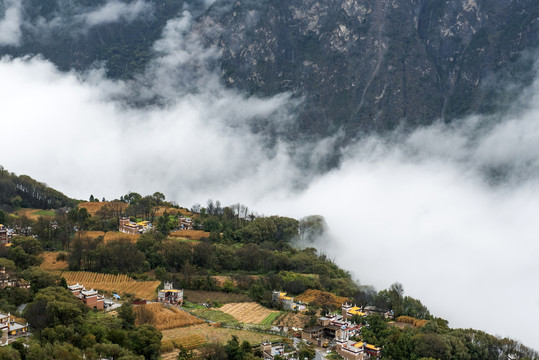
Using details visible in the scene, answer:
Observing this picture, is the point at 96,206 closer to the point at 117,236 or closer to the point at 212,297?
the point at 117,236

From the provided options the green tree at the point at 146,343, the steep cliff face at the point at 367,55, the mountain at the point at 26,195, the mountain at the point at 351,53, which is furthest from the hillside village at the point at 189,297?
the mountain at the point at 351,53

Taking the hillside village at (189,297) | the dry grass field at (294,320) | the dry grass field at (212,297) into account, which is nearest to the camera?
the hillside village at (189,297)

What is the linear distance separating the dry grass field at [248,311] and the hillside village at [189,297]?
11 centimetres

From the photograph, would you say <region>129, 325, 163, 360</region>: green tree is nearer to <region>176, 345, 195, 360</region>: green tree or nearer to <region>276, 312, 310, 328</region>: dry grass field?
<region>176, 345, 195, 360</region>: green tree

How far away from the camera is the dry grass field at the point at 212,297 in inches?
2293

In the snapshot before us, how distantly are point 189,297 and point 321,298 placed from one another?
1266 cm

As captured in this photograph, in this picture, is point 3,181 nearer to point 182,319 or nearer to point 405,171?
point 182,319

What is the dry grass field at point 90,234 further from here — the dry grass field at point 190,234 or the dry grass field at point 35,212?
the dry grass field at point 35,212

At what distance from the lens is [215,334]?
156 feet

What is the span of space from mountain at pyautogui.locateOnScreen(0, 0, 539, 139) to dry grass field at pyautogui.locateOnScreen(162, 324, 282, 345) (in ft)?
347

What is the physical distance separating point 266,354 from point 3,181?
185 ft

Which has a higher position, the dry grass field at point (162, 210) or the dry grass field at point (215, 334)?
the dry grass field at point (162, 210)

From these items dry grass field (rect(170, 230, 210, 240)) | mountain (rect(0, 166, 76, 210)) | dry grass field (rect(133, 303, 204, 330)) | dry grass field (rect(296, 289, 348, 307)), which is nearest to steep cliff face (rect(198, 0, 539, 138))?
mountain (rect(0, 166, 76, 210))

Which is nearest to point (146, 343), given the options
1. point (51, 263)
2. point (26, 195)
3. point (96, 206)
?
point (51, 263)
